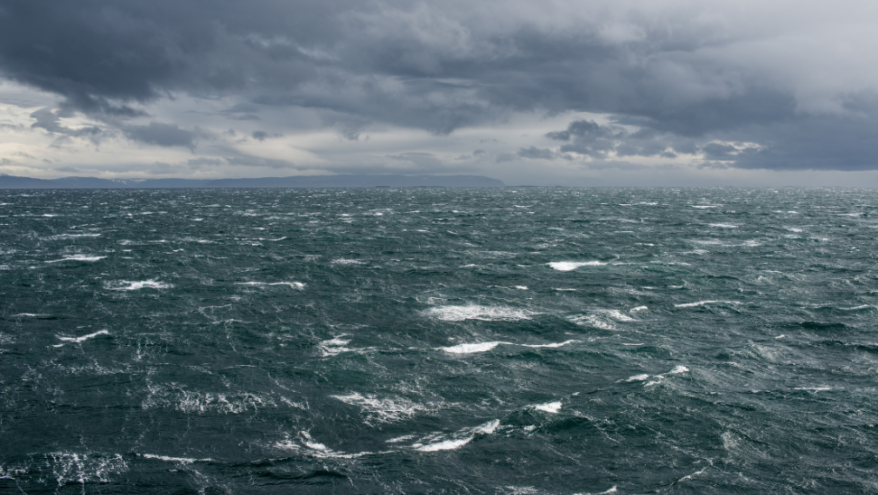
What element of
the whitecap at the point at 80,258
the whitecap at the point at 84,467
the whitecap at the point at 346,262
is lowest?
the whitecap at the point at 84,467

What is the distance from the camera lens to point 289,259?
62.7 meters

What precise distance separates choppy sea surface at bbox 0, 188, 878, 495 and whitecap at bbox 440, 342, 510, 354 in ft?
0.62

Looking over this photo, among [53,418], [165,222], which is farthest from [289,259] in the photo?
[165,222]

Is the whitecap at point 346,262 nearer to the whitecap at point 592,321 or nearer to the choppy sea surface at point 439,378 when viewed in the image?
the choppy sea surface at point 439,378

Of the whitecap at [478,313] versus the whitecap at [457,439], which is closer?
the whitecap at [457,439]

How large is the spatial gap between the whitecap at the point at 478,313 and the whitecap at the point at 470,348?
17.7ft

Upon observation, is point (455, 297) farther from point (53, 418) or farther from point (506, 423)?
point (53, 418)

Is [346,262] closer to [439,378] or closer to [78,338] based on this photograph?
[78,338]

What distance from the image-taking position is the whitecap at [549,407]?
23.3 meters

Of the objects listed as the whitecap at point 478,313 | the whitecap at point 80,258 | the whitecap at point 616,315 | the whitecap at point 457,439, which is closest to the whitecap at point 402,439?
the whitecap at point 457,439

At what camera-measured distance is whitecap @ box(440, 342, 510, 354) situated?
3094 cm

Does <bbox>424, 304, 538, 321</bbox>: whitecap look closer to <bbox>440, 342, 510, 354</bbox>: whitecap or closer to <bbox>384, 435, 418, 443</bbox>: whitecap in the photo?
<bbox>440, 342, 510, 354</bbox>: whitecap

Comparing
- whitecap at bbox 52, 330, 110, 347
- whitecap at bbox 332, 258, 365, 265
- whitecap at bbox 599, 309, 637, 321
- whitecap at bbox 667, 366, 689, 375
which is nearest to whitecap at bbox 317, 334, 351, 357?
whitecap at bbox 52, 330, 110, 347

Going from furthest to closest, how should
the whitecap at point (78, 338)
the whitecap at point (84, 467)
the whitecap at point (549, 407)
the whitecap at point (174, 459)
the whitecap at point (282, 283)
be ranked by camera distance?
the whitecap at point (282, 283) < the whitecap at point (78, 338) < the whitecap at point (549, 407) < the whitecap at point (174, 459) < the whitecap at point (84, 467)
